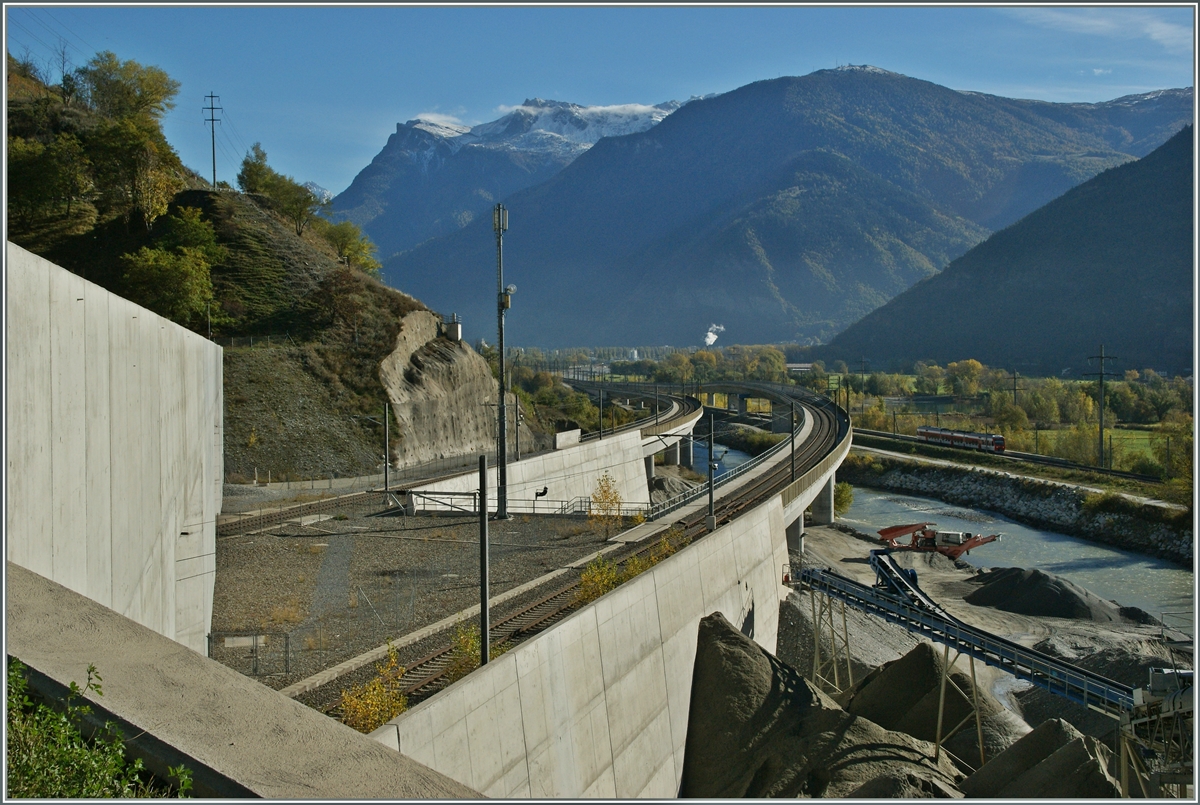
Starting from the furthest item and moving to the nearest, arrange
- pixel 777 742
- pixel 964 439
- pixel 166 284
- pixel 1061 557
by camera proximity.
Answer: pixel 964 439
pixel 1061 557
pixel 166 284
pixel 777 742

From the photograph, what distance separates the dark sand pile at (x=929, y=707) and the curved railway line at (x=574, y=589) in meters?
7.56

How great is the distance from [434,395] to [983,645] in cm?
4032

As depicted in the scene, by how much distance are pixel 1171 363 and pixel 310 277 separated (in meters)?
140

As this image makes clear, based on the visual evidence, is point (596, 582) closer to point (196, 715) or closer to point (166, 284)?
point (196, 715)

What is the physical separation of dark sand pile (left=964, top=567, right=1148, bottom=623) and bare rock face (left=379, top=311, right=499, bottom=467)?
2681 centimetres

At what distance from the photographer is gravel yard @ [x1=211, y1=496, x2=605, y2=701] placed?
18.2 metres

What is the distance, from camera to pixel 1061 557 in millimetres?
53375

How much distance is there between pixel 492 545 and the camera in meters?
29.5

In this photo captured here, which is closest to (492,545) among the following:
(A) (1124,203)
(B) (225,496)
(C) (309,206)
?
(B) (225,496)

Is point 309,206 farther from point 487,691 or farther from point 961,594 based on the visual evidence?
point 487,691

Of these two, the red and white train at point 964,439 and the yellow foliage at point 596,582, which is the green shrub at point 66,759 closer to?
the yellow foliage at point 596,582

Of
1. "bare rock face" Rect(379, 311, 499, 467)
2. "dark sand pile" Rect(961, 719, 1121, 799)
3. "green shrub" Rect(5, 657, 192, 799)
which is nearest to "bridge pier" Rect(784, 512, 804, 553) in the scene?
"bare rock face" Rect(379, 311, 499, 467)

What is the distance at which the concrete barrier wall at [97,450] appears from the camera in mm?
9102

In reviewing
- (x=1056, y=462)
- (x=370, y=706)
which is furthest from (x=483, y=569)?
(x=1056, y=462)
